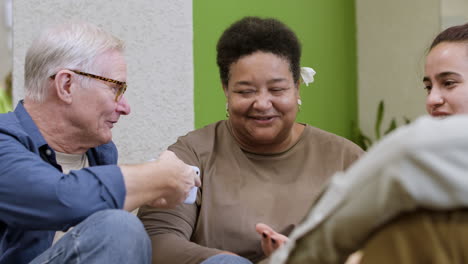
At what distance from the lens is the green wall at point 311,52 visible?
329 centimetres

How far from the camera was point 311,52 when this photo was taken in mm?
4152

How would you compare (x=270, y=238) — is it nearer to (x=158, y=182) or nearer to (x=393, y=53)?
(x=158, y=182)

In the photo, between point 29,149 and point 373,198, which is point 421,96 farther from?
point 373,198

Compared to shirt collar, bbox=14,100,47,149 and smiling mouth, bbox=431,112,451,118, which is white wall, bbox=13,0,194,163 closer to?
shirt collar, bbox=14,100,47,149

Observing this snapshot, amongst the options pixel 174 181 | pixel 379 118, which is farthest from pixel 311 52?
pixel 174 181

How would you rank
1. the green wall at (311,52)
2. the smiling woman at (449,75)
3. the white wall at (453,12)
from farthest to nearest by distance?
the white wall at (453,12)
the green wall at (311,52)
the smiling woman at (449,75)

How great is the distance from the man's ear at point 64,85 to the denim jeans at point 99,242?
0.49 m

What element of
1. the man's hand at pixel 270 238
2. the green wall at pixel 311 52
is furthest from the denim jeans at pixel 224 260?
the green wall at pixel 311 52

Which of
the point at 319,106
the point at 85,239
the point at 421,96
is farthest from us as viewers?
the point at 421,96

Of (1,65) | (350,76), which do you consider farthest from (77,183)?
(350,76)

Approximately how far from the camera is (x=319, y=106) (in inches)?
166

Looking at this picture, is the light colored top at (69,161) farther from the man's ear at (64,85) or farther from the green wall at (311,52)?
the green wall at (311,52)

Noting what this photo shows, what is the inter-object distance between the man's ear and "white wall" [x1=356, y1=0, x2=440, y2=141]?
10.2 feet

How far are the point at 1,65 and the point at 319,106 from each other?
2172mm
